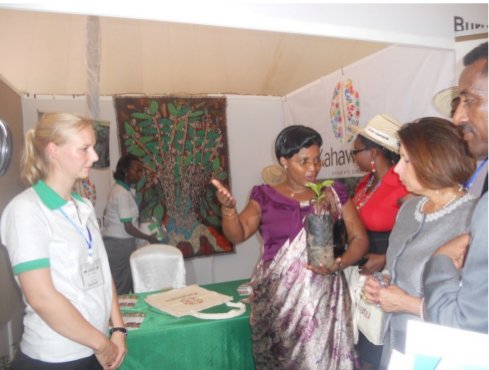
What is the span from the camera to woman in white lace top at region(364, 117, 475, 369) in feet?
3.77

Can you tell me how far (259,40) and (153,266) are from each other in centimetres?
289

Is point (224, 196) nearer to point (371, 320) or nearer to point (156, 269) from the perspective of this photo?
point (371, 320)

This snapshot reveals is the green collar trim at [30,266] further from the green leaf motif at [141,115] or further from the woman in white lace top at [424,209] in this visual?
the green leaf motif at [141,115]

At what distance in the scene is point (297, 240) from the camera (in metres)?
1.64

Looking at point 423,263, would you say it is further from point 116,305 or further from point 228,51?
point 228,51

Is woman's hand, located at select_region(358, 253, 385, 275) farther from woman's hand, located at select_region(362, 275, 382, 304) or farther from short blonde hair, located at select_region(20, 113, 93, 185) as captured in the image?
short blonde hair, located at select_region(20, 113, 93, 185)

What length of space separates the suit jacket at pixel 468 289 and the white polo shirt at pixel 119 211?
324 centimetres

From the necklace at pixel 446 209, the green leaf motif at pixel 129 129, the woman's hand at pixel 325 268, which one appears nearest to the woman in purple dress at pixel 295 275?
the woman's hand at pixel 325 268

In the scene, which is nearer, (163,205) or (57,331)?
(57,331)

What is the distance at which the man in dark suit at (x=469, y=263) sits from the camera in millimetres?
711

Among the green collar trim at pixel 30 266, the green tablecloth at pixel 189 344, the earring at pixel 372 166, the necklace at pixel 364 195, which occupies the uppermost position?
the earring at pixel 372 166

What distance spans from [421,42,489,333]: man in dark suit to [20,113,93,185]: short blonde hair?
3.75 feet

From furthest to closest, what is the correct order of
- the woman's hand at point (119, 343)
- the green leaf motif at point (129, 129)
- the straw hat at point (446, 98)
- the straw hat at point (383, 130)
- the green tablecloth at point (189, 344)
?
1. the green leaf motif at point (129, 129)
2. the straw hat at point (383, 130)
3. the green tablecloth at point (189, 344)
4. the straw hat at point (446, 98)
5. the woman's hand at point (119, 343)

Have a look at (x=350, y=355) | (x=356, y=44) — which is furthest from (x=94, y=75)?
(x=356, y=44)
